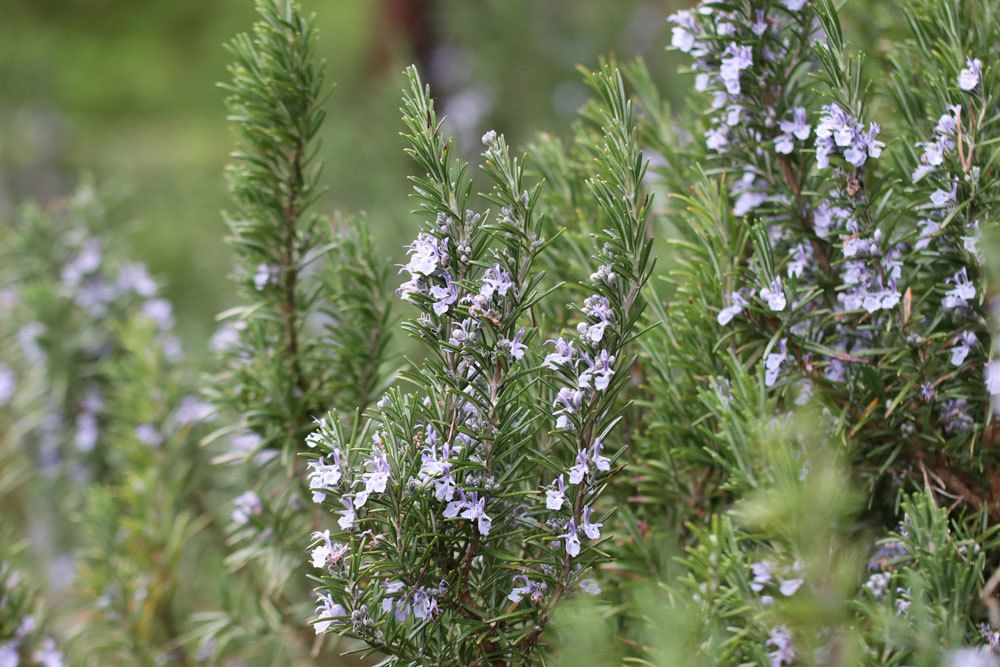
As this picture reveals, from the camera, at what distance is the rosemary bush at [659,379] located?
1.54ft

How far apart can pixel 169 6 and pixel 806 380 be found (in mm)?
3844

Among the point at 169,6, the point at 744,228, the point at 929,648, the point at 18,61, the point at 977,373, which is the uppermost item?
the point at 169,6

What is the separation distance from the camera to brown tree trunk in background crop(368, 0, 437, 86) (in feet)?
8.12

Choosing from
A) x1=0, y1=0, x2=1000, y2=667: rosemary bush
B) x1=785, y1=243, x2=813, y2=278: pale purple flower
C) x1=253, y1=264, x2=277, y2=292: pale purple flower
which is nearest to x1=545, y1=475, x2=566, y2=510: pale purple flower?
x1=0, y1=0, x2=1000, y2=667: rosemary bush

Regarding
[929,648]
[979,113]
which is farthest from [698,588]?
[979,113]

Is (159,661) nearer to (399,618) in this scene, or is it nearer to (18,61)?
(399,618)

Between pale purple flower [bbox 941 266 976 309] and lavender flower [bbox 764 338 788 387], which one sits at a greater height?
pale purple flower [bbox 941 266 976 309]

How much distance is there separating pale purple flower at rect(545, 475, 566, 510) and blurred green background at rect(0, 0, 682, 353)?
31.1 inches

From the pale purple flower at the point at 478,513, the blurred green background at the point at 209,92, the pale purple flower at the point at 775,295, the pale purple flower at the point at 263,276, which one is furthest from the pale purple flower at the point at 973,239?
the blurred green background at the point at 209,92

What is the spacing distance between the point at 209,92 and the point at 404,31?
1.45 m

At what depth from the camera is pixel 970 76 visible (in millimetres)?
525

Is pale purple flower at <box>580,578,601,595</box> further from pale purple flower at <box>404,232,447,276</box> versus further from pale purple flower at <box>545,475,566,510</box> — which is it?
pale purple flower at <box>404,232,447,276</box>

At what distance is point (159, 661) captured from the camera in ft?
2.71

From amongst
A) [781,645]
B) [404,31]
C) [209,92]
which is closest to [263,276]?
[781,645]
